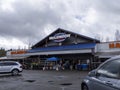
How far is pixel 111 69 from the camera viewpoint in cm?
633

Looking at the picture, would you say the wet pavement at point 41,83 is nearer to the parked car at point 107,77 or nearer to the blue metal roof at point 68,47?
the parked car at point 107,77

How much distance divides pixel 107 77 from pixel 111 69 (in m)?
0.21

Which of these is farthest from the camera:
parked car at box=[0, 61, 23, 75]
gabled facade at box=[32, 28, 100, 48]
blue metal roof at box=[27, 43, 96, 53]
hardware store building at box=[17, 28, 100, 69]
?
gabled facade at box=[32, 28, 100, 48]

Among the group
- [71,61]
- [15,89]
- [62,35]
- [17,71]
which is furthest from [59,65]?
[15,89]

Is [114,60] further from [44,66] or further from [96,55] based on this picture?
[44,66]

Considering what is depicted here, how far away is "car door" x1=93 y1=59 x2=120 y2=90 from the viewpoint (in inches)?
230

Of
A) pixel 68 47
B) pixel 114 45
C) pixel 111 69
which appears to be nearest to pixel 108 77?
pixel 111 69

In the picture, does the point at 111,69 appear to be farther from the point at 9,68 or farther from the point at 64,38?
the point at 64,38

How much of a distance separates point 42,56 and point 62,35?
24.9 ft

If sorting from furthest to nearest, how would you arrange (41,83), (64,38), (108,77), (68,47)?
(64,38) < (68,47) < (41,83) < (108,77)

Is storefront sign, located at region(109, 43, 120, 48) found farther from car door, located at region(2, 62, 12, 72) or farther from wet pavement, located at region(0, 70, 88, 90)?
car door, located at region(2, 62, 12, 72)

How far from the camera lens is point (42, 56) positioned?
172ft

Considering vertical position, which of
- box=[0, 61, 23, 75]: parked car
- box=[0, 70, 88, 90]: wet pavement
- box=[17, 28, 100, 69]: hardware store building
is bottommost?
box=[0, 70, 88, 90]: wet pavement

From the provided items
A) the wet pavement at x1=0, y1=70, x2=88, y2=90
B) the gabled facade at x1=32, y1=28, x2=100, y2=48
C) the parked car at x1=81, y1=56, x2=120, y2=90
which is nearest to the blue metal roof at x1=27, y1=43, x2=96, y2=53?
the gabled facade at x1=32, y1=28, x2=100, y2=48
